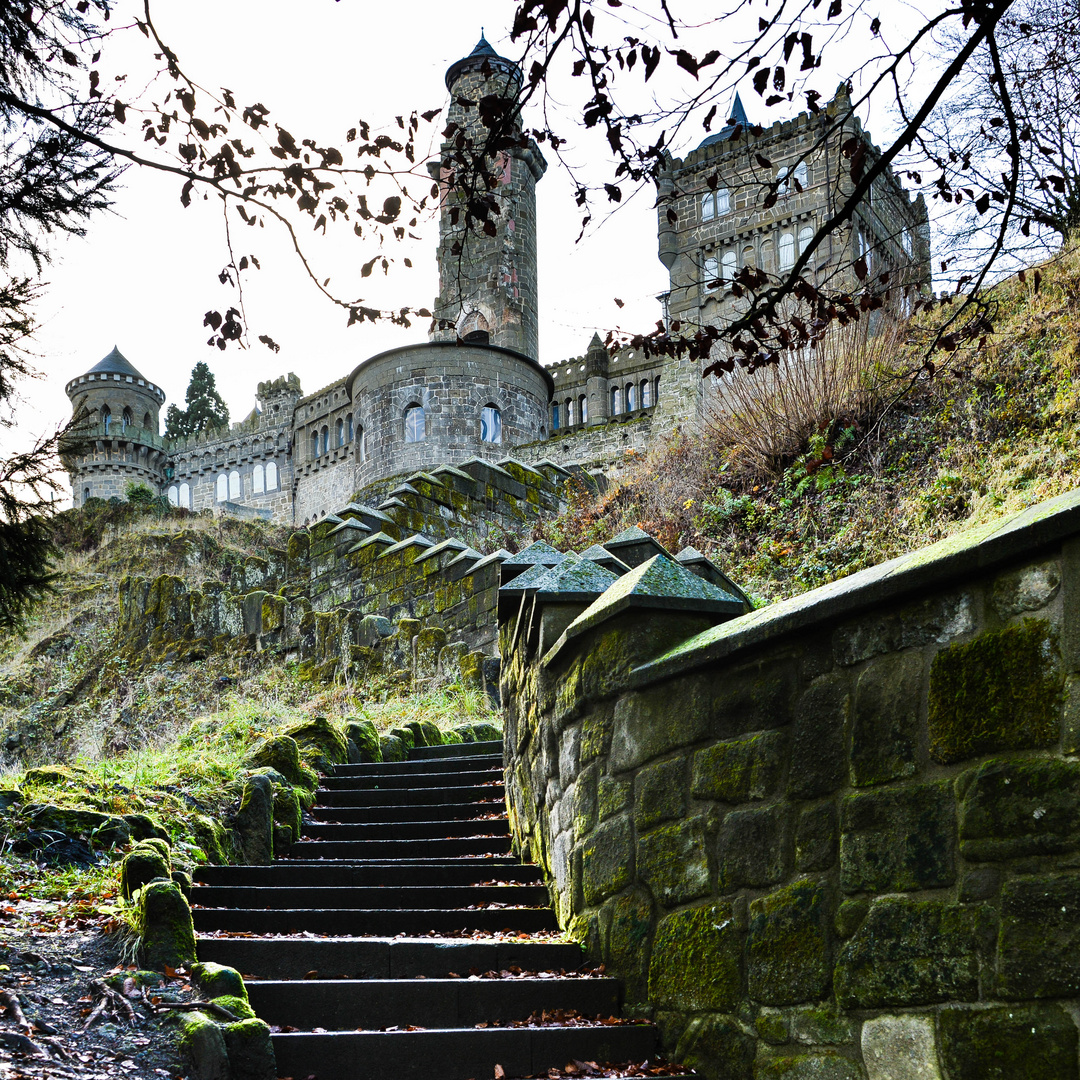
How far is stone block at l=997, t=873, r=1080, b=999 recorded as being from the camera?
2.62 meters

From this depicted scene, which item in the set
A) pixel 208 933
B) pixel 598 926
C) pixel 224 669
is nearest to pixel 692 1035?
pixel 598 926

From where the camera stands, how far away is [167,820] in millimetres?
6008

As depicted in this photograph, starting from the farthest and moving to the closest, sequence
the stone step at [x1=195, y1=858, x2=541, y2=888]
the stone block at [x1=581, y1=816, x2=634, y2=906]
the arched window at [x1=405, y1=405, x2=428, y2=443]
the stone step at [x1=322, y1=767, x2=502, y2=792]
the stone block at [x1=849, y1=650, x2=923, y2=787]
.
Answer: the arched window at [x1=405, y1=405, x2=428, y2=443] → the stone step at [x1=322, y1=767, x2=502, y2=792] → the stone step at [x1=195, y1=858, x2=541, y2=888] → the stone block at [x1=581, y1=816, x2=634, y2=906] → the stone block at [x1=849, y1=650, x2=923, y2=787]

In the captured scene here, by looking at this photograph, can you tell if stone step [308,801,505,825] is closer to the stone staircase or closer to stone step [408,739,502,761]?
the stone staircase

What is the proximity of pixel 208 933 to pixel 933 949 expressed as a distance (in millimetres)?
3269

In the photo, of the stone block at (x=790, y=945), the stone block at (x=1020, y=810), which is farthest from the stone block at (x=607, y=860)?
the stone block at (x=1020, y=810)

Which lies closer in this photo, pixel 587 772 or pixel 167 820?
pixel 587 772

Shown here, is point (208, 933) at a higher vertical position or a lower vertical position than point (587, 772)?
lower

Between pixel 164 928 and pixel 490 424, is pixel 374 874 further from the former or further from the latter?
pixel 490 424

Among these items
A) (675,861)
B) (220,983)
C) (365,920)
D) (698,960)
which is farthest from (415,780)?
(698,960)

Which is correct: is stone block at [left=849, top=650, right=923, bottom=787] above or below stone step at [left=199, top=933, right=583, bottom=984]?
above

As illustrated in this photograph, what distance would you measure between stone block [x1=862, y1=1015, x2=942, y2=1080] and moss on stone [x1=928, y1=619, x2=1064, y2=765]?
715 millimetres

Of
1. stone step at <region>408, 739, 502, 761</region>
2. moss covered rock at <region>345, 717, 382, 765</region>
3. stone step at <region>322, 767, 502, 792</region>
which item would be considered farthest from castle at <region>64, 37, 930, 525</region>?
stone step at <region>322, 767, 502, 792</region>

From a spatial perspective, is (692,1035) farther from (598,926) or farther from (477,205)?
(477,205)
